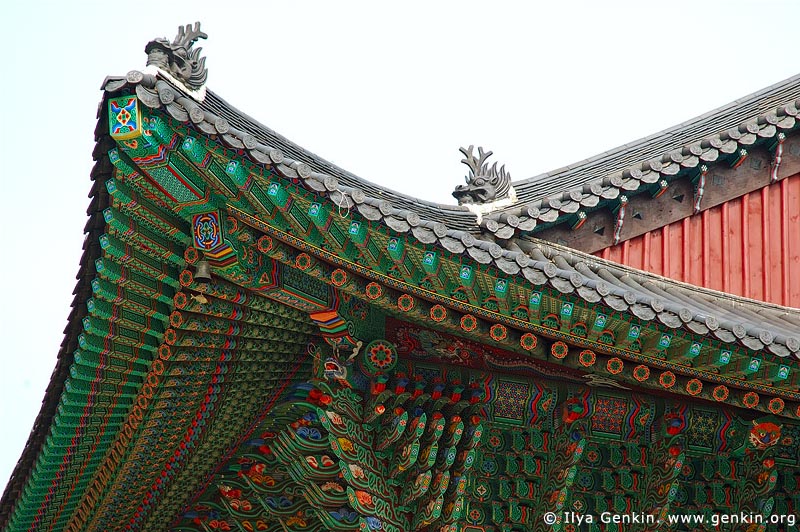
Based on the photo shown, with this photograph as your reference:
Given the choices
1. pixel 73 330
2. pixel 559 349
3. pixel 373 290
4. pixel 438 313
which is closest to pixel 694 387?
pixel 559 349

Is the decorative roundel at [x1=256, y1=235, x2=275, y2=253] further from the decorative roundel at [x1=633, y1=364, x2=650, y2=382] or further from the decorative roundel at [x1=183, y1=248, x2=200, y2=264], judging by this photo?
the decorative roundel at [x1=633, y1=364, x2=650, y2=382]

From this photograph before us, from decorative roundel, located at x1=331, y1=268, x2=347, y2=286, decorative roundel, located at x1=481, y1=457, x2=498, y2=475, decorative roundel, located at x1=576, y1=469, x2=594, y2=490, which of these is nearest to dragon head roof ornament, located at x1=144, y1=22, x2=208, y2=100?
decorative roundel, located at x1=331, y1=268, x2=347, y2=286

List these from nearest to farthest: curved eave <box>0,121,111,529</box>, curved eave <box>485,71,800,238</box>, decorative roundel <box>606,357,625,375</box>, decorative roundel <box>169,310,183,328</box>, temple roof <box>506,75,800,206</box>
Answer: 1. curved eave <box>0,121,111,529</box>
2. decorative roundel <box>606,357,625,375</box>
3. decorative roundel <box>169,310,183,328</box>
4. curved eave <box>485,71,800,238</box>
5. temple roof <box>506,75,800,206</box>

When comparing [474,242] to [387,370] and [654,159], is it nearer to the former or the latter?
[387,370]

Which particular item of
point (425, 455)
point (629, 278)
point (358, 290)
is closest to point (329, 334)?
point (358, 290)

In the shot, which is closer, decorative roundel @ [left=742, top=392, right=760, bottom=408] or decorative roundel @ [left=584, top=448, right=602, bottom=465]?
decorative roundel @ [left=742, top=392, right=760, bottom=408]

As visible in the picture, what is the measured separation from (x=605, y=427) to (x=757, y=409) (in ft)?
3.31

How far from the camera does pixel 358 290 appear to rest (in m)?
6.72

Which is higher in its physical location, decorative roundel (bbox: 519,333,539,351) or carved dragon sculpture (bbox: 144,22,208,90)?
carved dragon sculpture (bbox: 144,22,208,90)

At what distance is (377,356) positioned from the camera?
23.5 feet

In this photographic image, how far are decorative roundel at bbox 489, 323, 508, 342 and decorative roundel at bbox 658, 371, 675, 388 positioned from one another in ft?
3.37

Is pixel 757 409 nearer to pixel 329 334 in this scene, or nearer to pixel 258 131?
pixel 329 334

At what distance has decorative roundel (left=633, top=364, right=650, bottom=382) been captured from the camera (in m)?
6.86

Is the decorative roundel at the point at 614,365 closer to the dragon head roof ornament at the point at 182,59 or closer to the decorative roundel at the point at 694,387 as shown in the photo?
the decorative roundel at the point at 694,387
